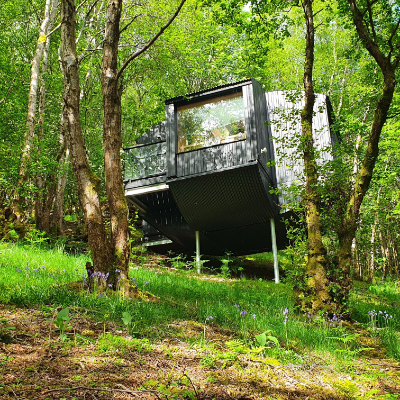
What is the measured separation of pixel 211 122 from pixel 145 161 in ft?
10.6

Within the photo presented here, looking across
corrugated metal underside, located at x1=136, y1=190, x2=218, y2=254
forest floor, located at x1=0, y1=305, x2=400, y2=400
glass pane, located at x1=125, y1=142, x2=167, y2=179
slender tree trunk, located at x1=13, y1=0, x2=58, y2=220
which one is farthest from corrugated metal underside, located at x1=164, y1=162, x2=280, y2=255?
forest floor, located at x1=0, y1=305, x2=400, y2=400

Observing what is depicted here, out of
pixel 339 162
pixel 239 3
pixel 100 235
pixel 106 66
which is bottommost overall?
pixel 100 235

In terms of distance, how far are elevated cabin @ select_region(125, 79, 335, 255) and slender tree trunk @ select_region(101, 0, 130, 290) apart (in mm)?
6124

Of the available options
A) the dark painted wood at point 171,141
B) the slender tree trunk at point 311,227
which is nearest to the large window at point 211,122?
the dark painted wood at point 171,141

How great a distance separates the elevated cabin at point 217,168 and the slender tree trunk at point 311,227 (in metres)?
4.05

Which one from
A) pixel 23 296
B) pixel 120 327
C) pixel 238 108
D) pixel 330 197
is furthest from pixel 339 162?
pixel 238 108

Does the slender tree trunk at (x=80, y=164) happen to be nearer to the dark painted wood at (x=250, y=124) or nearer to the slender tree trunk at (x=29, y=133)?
the slender tree trunk at (x=29, y=133)

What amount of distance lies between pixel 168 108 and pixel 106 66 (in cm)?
771

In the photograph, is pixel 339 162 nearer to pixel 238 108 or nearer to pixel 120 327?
pixel 120 327

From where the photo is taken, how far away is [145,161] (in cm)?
1455

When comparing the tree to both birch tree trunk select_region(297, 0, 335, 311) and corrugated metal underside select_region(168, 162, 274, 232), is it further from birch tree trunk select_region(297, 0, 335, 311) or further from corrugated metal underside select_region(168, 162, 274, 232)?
corrugated metal underside select_region(168, 162, 274, 232)

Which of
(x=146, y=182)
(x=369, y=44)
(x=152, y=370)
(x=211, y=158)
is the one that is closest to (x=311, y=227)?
(x=369, y=44)

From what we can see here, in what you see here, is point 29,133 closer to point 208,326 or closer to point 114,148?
point 114,148

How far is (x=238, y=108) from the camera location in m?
12.7
